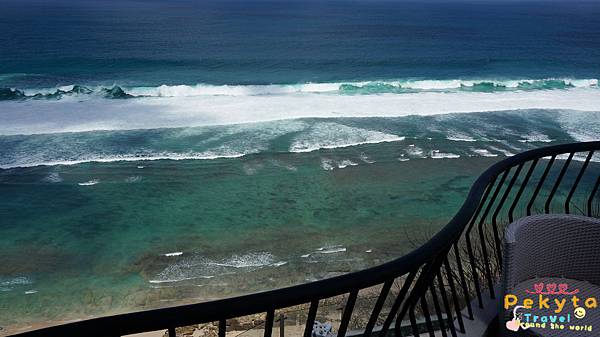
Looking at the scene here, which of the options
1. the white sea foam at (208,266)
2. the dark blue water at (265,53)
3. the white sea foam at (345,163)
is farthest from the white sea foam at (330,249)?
the dark blue water at (265,53)

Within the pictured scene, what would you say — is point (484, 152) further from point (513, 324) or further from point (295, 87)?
point (513, 324)

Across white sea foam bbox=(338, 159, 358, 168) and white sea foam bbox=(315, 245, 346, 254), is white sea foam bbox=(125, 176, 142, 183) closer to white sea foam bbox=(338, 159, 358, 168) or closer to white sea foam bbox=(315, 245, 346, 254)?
white sea foam bbox=(338, 159, 358, 168)

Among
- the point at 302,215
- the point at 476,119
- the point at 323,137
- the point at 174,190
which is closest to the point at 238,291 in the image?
the point at 302,215

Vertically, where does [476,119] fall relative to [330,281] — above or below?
below

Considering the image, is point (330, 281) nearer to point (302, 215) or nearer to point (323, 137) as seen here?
point (302, 215)

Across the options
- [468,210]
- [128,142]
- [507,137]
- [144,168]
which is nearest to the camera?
[468,210]

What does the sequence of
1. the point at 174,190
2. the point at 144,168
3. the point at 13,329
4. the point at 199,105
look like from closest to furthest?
the point at 13,329, the point at 174,190, the point at 144,168, the point at 199,105

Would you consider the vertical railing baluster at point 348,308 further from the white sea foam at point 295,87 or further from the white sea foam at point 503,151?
the white sea foam at point 295,87
